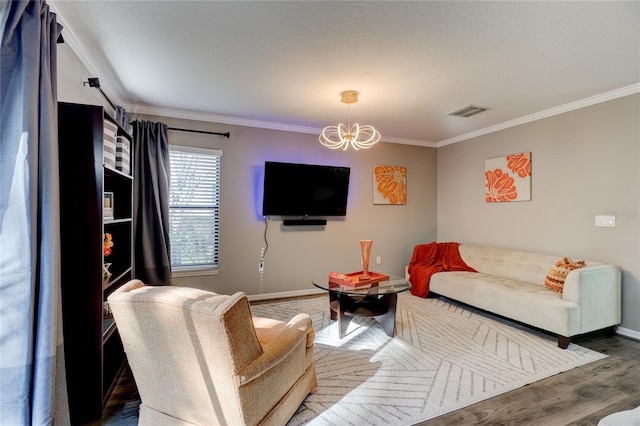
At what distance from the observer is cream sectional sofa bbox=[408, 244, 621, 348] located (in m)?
3.06

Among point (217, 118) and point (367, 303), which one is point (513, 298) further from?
point (217, 118)

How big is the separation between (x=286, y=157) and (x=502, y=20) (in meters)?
3.08

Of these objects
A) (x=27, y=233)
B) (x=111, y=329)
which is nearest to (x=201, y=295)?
(x=27, y=233)

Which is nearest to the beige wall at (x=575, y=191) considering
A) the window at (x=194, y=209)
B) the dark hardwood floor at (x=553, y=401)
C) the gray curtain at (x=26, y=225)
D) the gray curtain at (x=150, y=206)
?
the dark hardwood floor at (x=553, y=401)

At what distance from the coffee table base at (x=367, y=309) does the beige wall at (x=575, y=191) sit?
2.28 meters

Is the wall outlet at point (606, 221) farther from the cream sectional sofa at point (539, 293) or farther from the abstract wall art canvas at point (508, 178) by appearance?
the abstract wall art canvas at point (508, 178)

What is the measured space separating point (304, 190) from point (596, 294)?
339 centimetres

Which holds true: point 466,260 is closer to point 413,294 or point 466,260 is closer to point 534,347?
point 413,294

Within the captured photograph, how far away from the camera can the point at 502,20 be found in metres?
2.14

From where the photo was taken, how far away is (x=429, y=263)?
4996mm

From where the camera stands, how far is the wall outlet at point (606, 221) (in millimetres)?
3423

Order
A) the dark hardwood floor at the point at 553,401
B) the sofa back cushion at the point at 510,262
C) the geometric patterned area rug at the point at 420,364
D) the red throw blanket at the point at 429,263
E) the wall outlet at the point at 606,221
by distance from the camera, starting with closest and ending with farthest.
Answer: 1. the dark hardwood floor at the point at 553,401
2. the geometric patterned area rug at the point at 420,364
3. the wall outlet at the point at 606,221
4. the sofa back cushion at the point at 510,262
5. the red throw blanket at the point at 429,263

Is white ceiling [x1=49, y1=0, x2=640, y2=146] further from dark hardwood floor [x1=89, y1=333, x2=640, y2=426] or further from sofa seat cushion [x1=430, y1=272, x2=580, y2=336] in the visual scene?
dark hardwood floor [x1=89, y1=333, x2=640, y2=426]

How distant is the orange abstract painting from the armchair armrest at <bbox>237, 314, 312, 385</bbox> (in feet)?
11.4
